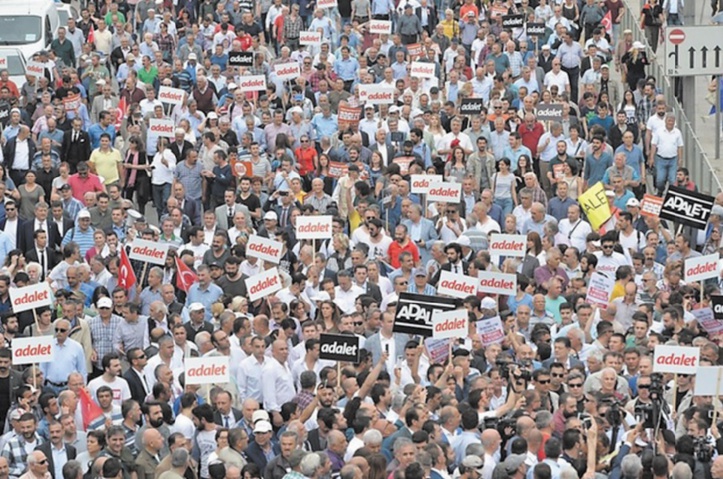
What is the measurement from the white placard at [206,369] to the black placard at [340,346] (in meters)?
0.96

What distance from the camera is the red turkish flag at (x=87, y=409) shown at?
1969 cm

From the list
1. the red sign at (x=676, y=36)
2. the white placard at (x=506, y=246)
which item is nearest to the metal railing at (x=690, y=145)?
the red sign at (x=676, y=36)

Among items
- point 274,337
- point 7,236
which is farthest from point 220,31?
point 274,337

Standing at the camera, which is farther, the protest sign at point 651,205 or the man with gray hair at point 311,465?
the protest sign at point 651,205

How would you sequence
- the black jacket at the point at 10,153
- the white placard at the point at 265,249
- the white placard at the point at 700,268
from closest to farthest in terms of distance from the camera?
the white placard at the point at 700,268 → the white placard at the point at 265,249 → the black jacket at the point at 10,153

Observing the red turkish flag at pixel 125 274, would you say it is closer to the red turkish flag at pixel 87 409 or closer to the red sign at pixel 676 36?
the red turkish flag at pixel 87 409

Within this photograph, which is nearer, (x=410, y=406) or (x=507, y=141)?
(x=410, y=406)

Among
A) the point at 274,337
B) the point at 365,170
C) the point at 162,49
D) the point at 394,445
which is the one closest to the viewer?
the point at 394,445

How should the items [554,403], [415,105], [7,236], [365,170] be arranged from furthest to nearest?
[415,105]
[365,170]
[7,236]
[554,403]

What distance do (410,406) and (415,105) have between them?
1256 centimetres

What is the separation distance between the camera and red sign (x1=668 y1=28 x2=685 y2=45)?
30.2 metres

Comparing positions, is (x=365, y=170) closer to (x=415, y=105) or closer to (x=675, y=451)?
(x=415, y=105)

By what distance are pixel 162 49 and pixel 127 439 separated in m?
16.4

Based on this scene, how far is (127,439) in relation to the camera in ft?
61.6
